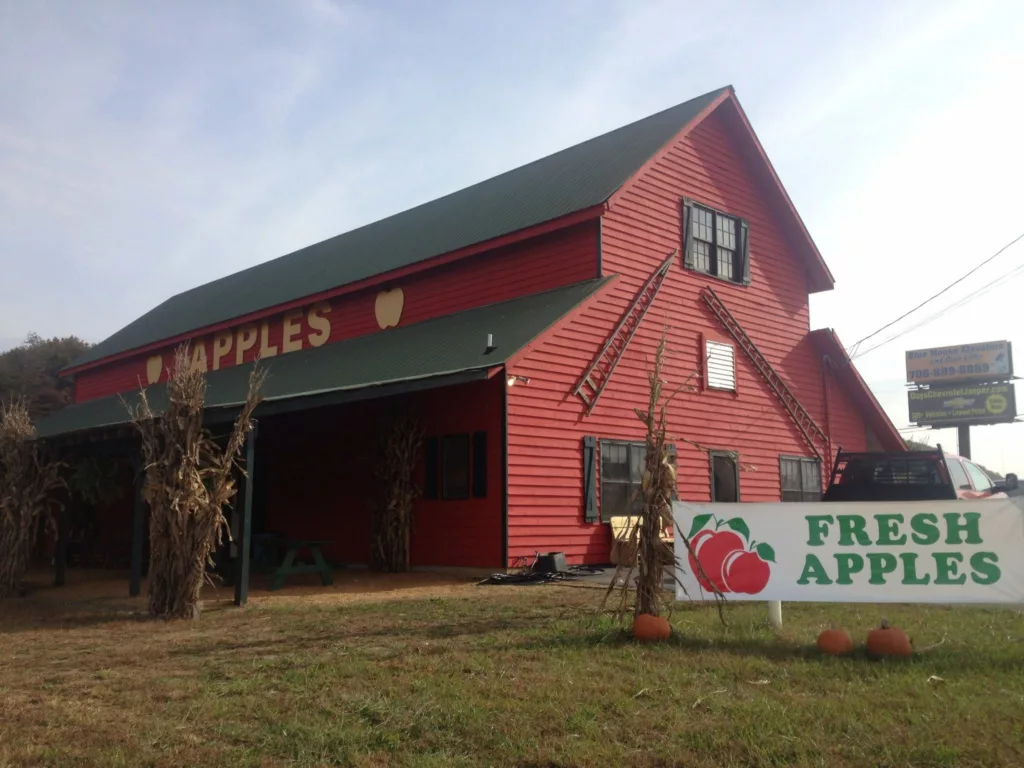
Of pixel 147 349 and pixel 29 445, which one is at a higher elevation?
pixel 147 349

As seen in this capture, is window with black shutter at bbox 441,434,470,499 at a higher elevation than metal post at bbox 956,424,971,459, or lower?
lower

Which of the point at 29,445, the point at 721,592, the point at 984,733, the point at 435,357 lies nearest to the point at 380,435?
the point at 435,357

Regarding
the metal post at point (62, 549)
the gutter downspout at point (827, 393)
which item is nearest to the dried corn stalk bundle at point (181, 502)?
the metal post at point (62, 549)

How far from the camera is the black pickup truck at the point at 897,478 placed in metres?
13.6

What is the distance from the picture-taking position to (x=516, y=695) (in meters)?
5.83

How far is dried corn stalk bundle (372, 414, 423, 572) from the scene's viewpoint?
1559 cm

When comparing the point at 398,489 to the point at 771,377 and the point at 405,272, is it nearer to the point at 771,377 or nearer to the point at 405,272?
the point at 405,272

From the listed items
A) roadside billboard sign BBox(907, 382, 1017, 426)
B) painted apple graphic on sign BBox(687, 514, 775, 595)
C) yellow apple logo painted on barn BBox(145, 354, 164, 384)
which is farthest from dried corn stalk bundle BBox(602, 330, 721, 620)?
roadside billboard sign BBox(907, 382, 1017, 426)

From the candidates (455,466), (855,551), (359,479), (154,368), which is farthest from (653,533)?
(154,368)

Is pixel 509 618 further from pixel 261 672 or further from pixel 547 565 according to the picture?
pixel 547 565

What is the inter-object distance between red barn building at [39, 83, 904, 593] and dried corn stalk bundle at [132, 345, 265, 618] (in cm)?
112

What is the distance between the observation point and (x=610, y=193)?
16.2m

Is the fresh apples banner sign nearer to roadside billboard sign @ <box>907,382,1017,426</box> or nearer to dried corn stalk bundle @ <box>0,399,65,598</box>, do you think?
dried corn stalk bundle @ <box>0,399,65,598</box>

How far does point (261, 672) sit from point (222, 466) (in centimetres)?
391
